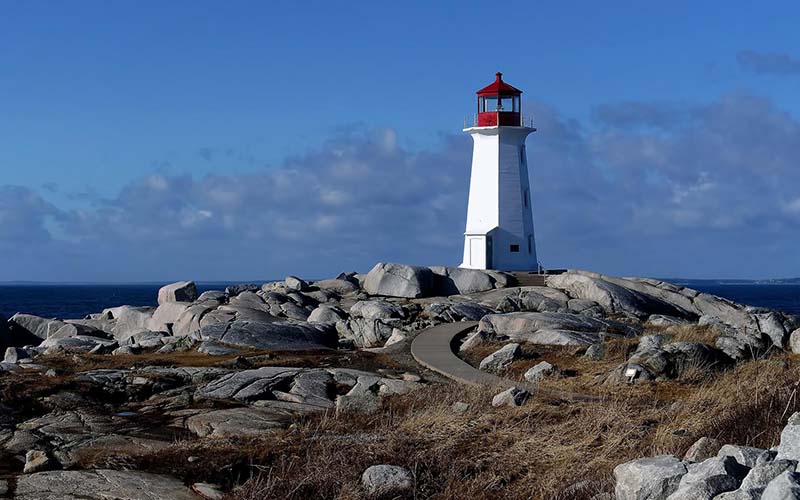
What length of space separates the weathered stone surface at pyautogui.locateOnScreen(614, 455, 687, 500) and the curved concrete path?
619 centimetres

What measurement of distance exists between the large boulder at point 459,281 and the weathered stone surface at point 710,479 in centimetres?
2821

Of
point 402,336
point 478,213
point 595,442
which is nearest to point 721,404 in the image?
point 595,442

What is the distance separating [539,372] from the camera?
60.3 ft

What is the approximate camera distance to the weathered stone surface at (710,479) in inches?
310

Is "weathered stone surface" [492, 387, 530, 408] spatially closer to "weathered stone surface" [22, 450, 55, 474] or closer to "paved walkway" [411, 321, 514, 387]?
"paved walkway" [411, 321, 514, 387]

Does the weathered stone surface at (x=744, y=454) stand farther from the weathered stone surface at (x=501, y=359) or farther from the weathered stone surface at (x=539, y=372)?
the weathered stone surface at (x=501, y=359)

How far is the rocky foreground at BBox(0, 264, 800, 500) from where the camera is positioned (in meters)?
9.73

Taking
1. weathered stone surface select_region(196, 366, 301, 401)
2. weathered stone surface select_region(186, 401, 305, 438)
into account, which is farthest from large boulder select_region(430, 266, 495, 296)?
weathered stone surface select_region(186, 401, 305, 438)

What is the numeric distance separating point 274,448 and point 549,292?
24442mm

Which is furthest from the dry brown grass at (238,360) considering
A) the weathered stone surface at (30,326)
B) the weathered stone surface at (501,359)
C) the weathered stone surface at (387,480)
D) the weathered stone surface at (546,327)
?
the weathered stone surface at (30,326)

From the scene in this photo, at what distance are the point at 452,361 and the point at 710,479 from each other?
13.5 m

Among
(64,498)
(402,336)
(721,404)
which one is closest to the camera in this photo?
(64,498)

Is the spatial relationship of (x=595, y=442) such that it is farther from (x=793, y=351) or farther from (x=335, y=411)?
(x=793, y=351)

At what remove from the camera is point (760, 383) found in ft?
42.9
